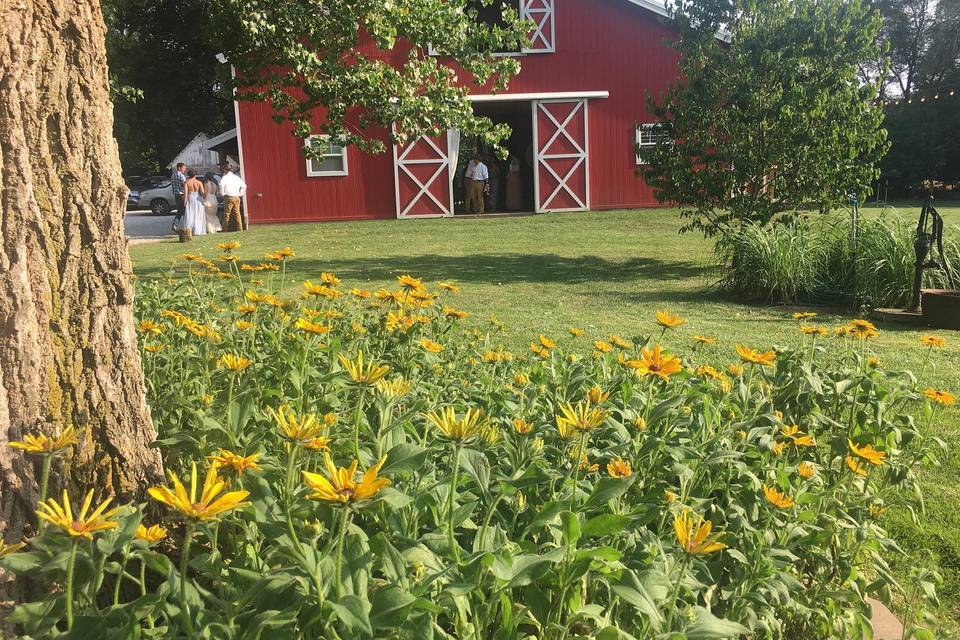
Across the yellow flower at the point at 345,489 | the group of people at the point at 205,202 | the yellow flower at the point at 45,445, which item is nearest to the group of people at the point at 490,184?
the group of people at the point at 205,202

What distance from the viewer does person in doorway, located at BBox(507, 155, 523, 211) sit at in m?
20.2

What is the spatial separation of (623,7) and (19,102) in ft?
59.8

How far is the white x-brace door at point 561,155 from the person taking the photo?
18.7 meters

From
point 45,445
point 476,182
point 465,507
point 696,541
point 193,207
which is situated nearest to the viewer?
point 696,541

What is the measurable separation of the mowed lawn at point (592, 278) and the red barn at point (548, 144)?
52.6 inches

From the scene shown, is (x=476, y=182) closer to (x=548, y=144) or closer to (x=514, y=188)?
(x=514, y=188)

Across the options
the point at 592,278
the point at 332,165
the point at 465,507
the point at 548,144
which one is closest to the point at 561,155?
the point at 548,144

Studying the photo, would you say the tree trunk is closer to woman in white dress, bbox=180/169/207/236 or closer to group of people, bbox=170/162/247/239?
group of people, bbox=170/162/247/239

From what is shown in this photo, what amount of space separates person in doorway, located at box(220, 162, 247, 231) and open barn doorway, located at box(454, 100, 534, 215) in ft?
17.9

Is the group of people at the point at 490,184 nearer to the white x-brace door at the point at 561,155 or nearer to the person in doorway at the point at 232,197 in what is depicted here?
the white x-brace door at the point at 561,155

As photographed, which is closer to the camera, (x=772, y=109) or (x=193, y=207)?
(x=772, y=109)

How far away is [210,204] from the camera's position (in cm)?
1761

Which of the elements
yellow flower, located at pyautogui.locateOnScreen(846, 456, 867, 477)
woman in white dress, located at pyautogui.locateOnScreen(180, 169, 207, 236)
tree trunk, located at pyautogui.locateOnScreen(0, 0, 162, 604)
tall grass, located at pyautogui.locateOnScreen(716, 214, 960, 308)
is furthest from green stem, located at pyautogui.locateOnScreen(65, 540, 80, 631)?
woman in white dress, located at pyautogui.locateOnScreen(180, 169, 207, 236)

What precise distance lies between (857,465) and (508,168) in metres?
20.0
